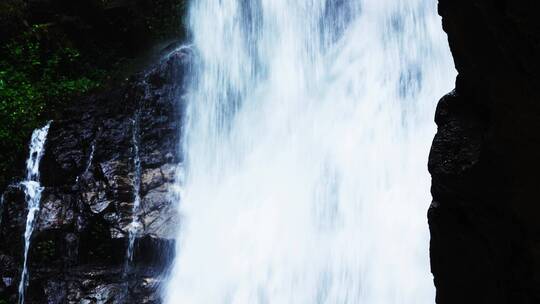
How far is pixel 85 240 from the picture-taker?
9.32 meters

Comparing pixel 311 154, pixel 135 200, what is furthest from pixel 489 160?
pixel 135 200

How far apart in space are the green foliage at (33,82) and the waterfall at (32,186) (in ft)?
0.87

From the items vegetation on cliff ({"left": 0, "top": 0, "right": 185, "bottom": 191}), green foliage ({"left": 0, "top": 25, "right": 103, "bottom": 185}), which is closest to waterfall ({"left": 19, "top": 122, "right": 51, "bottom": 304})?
green foliage ({"left": 0, "top": 25, "right": 103, "bottom": 185})

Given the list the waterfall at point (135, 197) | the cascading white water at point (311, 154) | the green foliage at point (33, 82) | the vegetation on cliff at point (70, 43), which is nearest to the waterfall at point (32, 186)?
the green foliage at point (33, 82)

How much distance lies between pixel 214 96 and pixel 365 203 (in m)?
4.27

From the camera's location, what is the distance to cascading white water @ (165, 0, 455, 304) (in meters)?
7.79

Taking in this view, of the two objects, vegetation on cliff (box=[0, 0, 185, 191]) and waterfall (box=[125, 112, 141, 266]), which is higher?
vegetation on cliff (box=[0, 0, 185, 191])

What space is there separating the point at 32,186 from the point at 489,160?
8.80 meters

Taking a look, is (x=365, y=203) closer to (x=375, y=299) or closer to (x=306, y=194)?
(x=306, y=194)

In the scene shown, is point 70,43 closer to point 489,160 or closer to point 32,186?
point 32,186

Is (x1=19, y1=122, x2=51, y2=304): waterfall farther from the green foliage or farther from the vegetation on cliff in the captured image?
the vegetation on cliff

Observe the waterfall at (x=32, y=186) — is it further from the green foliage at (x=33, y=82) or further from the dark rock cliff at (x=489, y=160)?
the dark rock cliff at (x=489, y=160)

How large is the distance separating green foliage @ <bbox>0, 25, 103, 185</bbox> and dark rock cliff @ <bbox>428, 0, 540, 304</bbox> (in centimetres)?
909

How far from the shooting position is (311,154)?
950cm
